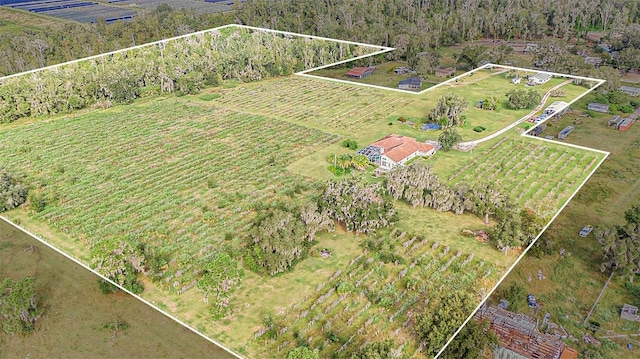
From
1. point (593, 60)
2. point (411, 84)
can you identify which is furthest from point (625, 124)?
point (593, 60)

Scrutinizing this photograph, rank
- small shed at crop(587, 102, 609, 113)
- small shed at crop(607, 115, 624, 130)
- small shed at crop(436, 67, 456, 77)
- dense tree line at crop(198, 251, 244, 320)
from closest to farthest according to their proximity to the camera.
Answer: dense tree line at crop(198, 251, 244, 320), small shed at crop(607, 115, 624, 130), small shed at crop(587, 102, 609, 113), small shed at crop(436, 67, 456, 77)

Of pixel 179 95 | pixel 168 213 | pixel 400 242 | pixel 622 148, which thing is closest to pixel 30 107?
pixel 179 95

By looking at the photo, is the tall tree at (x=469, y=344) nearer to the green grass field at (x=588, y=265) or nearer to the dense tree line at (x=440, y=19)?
the green grass field at (x=588, y=265)

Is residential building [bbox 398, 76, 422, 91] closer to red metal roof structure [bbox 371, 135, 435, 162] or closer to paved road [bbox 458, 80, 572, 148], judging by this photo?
paved road [bbox 458, 80, 572, 148]

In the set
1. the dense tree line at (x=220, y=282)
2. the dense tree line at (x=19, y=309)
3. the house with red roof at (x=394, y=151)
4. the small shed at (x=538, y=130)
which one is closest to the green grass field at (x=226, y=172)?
the dense tree line at (x=220, y=282)

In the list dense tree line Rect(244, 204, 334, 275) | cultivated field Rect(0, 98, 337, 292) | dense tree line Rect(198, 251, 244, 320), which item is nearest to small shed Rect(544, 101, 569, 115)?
cultivated field Rect(0, 98, 337, 292)

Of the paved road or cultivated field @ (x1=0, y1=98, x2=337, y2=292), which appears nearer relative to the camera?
cultivated field @ (x1=0, y1=98, x2=337, y2=292)
